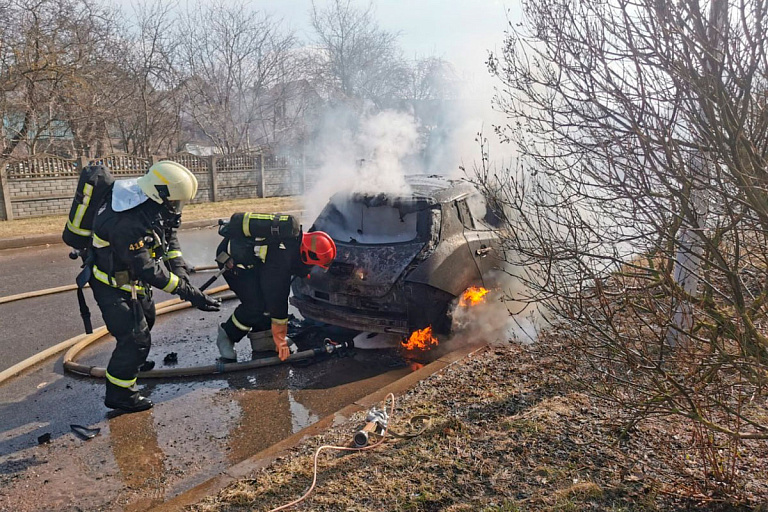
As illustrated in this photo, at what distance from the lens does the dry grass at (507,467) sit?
3.02 metres

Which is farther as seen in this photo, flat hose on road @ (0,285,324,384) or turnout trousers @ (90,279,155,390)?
flat hose on road @ (0,285,324,384)

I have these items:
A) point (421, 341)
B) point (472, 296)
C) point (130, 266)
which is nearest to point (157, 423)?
point (130, 266)

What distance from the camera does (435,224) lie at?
576cm

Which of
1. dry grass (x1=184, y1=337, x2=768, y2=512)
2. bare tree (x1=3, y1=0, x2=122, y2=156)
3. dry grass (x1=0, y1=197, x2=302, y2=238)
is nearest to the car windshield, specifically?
dry grass (x1=184, y1=337, x2=768, y2=512)

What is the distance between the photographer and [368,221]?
6.14 metres

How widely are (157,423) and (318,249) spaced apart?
78.9 inches

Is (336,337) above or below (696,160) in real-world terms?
below

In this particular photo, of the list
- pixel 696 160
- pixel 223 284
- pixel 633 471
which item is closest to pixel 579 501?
pixel 633 471

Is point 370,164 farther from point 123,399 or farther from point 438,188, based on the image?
point 123,399

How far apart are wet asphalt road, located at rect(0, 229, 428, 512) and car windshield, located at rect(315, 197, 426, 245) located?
3.93 ft

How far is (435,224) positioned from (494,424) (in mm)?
2355

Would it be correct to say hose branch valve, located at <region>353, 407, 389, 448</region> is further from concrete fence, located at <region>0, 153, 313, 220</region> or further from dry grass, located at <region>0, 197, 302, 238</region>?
concrete fence, located at <region>0, 153, 313, 220</region>

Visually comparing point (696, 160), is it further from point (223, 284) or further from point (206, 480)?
A: point (223, 284)

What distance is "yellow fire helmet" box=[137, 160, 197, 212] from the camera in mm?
4688
